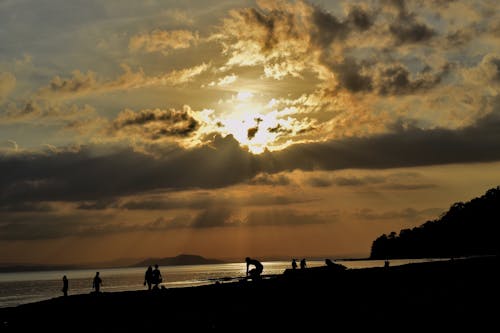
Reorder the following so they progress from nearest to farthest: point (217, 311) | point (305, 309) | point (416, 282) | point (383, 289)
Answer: point (305, 309), point (217, 311), point (383, 289), point (416, 282)

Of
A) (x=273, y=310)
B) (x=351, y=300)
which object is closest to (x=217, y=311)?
(x=273, y=310)

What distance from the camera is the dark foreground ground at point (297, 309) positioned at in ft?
78.0

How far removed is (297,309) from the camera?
30.4 m

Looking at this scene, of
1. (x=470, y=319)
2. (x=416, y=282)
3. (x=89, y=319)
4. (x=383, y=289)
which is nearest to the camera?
(x=470, y=319)

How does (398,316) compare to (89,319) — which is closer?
(398,316)

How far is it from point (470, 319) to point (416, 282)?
70.3 ft

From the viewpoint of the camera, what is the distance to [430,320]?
75.5ft

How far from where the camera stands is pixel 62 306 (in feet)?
144

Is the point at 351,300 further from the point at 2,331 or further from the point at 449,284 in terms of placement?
the point at 2,331

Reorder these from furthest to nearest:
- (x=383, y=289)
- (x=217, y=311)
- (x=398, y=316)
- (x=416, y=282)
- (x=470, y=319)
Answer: (x=416, y=282)
(x=383, y=289)
(x=217, y=311)
(x=398, y=316)
(x=470, y=319)

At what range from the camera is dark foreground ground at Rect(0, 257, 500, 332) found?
936 inches

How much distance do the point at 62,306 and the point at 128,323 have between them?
15.8 metres

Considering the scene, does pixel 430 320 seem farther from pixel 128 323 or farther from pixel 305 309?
pixel 128 323

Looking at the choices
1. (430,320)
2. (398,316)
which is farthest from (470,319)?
(398,316)
